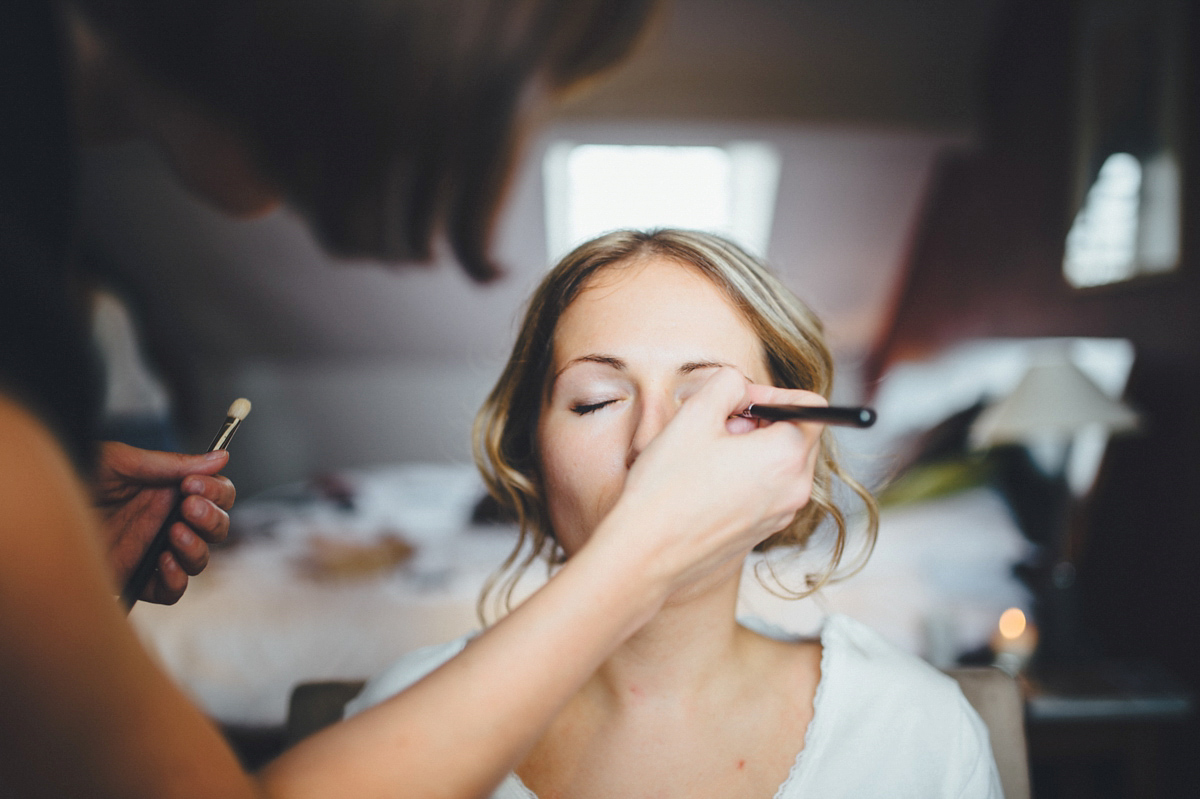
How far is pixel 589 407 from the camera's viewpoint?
0.83 meters

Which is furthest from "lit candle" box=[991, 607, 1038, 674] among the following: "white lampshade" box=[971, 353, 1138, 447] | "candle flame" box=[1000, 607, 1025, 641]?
"white lampshade" box=[971, 353, 1138, 447]

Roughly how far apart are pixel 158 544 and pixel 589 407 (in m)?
0.46

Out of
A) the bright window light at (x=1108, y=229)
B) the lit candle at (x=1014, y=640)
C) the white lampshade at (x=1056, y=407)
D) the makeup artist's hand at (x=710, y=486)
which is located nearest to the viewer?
the makeup artist's hand at (x=710, y=486)

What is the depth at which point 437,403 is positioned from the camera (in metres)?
4.78

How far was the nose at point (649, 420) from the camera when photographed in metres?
0.73

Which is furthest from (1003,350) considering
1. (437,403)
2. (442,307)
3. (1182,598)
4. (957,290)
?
(437,403)

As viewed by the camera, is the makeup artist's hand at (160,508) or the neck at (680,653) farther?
the neck at (680,653)

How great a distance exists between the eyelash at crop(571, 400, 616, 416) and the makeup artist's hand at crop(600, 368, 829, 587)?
0.83ft

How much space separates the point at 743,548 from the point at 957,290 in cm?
334

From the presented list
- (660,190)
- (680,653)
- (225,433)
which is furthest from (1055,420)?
(660,190)

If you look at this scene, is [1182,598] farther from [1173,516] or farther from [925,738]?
[925,738]

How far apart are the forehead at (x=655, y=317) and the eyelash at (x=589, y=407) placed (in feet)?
0.20

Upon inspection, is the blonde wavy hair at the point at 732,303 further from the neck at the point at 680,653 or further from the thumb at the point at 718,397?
the thumb at the point at 718,397

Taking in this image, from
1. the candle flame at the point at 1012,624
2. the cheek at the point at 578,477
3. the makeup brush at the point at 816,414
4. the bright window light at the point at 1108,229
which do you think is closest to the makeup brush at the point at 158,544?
the cheek at the point at 578,477
